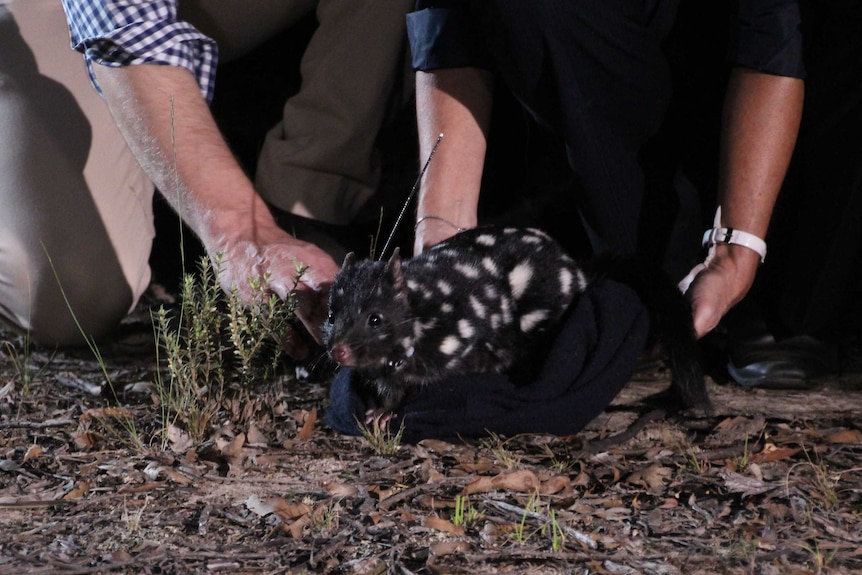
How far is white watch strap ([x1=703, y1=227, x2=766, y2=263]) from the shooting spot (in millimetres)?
3195

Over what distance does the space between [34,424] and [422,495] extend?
56.3 inches

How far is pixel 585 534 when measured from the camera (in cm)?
220

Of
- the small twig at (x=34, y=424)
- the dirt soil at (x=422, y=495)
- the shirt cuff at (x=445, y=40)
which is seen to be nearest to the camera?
the dirt soil at (x=422, y=495)

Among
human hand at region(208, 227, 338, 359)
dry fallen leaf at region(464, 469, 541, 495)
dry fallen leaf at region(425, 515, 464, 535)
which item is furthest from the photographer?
human hand at region(208, 227, 338, 359)

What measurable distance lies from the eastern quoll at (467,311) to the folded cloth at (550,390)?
2.3 inches

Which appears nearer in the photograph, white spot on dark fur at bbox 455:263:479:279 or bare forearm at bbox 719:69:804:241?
white spot on dark fur at bbox 455:263:479:279

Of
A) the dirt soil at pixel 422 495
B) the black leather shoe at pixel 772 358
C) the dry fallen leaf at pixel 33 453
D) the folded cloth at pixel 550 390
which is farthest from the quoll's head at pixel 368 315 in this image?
the black leather shoe at pixel 772 358

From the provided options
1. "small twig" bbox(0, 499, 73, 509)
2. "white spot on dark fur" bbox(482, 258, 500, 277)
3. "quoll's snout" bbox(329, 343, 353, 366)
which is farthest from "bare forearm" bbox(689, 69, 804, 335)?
"small twig" bbox(0, 499, 73, 509)

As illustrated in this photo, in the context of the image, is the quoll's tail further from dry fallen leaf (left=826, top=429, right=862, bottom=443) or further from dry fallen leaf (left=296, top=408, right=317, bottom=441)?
dry fallen leaf (left=296, top=408, right=317, bottom=441)

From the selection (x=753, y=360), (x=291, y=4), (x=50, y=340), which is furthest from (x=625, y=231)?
(x=50, y=340)

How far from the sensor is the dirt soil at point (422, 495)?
2.08 metres

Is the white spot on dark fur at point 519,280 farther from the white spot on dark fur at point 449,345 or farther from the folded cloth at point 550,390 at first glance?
the white spot on dark fur at point 449,345

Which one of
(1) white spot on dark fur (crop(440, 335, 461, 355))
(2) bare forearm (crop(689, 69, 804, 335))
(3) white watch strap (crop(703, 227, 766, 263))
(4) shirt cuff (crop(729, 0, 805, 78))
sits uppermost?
(4) shirt cuff (crop(729, 0, 805, 78))

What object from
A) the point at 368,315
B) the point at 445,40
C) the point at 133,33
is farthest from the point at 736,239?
the point at 133,33
